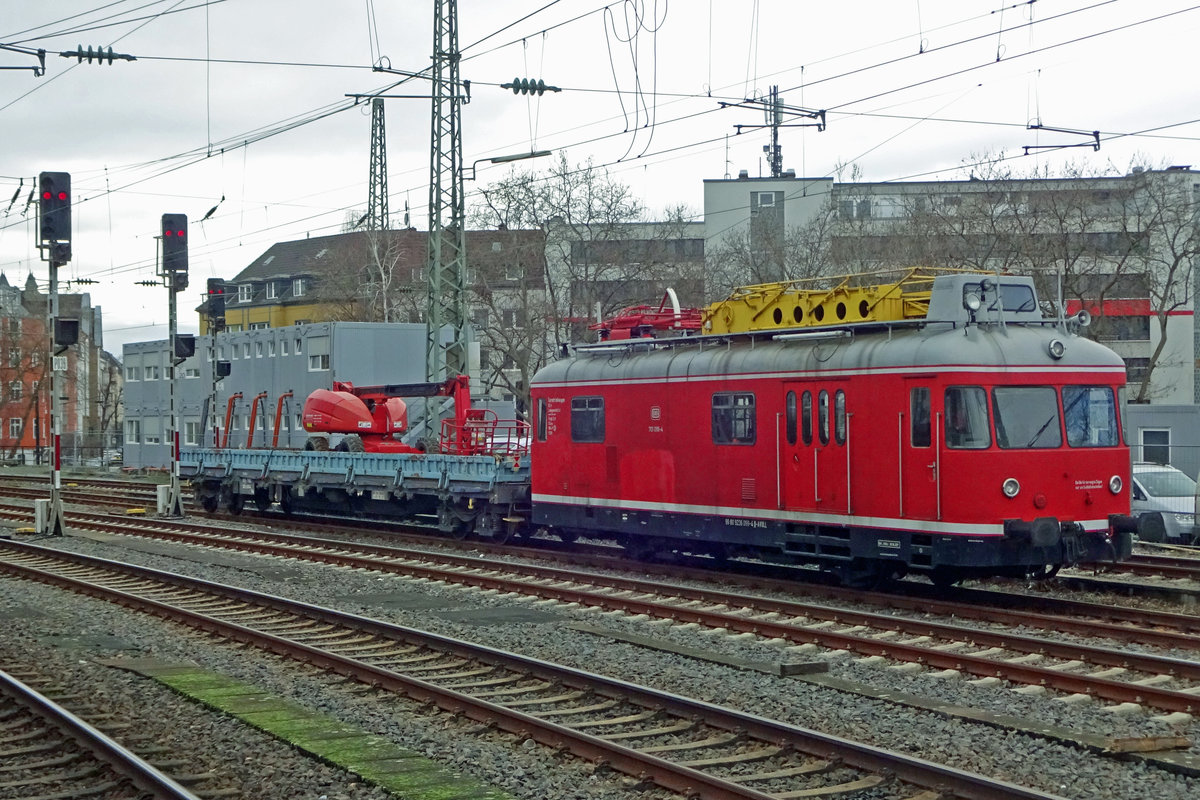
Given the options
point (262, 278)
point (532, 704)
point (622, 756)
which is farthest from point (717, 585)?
point (262, 278)

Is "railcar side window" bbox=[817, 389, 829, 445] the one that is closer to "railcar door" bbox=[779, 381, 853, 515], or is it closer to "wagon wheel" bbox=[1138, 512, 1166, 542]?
"railcar door" bbox=[779, 381, 853, 515]

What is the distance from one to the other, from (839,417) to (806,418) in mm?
582

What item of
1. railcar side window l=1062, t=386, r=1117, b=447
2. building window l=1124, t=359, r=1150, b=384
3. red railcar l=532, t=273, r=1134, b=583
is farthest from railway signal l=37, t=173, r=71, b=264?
building window l=1124, t=359, r=1150, b=384

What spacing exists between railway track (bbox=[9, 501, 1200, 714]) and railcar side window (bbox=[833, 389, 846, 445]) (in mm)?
2042

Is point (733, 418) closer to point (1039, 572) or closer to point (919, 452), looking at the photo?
point (919, 452)

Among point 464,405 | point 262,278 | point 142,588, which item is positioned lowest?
point 142,588

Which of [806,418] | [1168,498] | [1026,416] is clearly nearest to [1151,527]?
[1026,416]

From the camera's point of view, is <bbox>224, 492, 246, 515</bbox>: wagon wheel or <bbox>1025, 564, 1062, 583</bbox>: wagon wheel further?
<bbox>224, 492, 246, 515</bbox>: wagon wheel

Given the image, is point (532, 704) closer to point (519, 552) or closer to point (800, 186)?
point (519, 552)

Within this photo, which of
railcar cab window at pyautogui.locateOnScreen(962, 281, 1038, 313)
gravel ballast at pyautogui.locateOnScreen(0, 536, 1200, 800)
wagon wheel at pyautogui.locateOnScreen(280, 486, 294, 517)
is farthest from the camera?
wagon wheel at pyautogui.locateOnScreen(280, 486, 294, 517)

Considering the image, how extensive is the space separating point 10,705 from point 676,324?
12.6 m

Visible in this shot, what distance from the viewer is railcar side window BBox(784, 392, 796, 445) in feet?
55.0

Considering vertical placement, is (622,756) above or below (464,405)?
below

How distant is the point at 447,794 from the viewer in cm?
803
